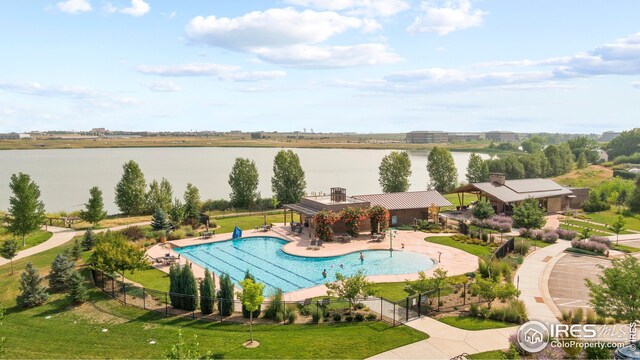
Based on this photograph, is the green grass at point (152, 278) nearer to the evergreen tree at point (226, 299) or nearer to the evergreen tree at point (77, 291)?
the evergreen tree at point (77, 291)

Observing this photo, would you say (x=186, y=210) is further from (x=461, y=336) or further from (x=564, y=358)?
(x=564, y=358)

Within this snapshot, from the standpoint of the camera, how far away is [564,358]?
52.1 ft

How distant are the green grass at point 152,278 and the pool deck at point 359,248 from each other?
95 cm

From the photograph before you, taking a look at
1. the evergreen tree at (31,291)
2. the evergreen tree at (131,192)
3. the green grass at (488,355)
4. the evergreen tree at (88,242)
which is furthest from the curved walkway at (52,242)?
the green grass at (488,355)

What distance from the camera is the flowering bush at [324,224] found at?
38938 mm

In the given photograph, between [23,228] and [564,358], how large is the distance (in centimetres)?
4015

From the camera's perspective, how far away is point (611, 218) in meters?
50.4

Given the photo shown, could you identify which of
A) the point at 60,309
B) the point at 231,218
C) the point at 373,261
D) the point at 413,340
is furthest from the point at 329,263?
the point at 231,218

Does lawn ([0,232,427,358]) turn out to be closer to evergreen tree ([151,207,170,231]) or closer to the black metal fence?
the black metal fence

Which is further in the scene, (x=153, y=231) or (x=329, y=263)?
(x=153, y=231)

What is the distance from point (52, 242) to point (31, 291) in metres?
17.0

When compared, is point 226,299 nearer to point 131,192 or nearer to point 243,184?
point 131,192

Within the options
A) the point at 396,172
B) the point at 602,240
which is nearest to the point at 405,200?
the point at 602,240

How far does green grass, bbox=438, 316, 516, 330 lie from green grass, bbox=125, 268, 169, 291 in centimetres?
1667
